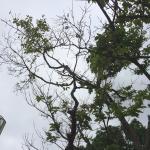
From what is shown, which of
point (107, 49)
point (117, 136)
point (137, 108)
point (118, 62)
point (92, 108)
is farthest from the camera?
point (117, 136)

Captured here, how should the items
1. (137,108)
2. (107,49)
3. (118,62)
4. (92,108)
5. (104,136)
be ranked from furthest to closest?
1. (104,136)
2. (92,108)
3. (118,62)
4. (137,108)
5. (107,49)

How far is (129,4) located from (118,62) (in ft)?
7.18

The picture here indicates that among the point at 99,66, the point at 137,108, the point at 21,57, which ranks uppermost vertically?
the point at 21,57

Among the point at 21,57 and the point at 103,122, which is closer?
the point at 103,122

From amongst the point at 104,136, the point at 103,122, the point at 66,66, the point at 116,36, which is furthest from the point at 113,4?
the point at 104,136

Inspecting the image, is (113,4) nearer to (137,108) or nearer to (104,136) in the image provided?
(137,108)

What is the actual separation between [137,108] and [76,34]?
409cm

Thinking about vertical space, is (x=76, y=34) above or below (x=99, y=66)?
above

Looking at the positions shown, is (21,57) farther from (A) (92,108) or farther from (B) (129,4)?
(B) (129,4)

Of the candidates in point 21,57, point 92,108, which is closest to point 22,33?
point 21,57

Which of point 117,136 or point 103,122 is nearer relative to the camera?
point 103,122

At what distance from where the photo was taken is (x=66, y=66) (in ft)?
48.5

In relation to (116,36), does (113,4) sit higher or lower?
higher

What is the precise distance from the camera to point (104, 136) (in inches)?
623
